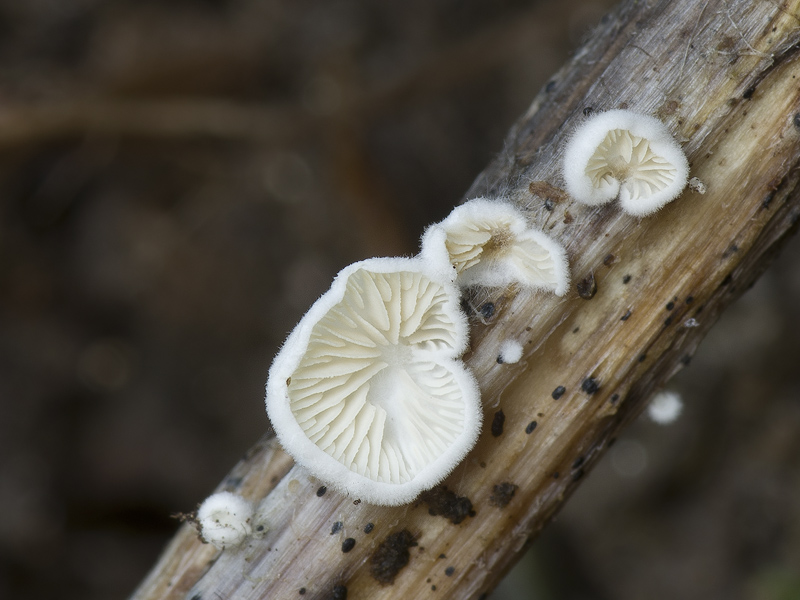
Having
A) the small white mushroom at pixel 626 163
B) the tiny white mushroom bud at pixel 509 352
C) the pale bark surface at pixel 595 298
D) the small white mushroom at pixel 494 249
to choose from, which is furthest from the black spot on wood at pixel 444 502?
the small white mushroom at pixel 626 163

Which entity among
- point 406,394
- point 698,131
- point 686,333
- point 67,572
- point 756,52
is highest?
point 756,52

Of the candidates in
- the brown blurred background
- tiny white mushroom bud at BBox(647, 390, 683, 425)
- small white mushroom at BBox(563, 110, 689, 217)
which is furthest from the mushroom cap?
the brown blurred background

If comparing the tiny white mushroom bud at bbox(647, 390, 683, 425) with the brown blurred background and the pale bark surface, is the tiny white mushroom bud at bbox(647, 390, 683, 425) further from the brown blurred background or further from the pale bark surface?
the brown blurred background

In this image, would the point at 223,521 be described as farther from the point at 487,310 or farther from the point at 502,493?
the point at 487,310

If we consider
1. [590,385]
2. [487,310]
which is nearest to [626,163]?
[487,310]

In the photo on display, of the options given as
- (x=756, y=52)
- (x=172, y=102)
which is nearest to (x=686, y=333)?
(x=756, y=52)

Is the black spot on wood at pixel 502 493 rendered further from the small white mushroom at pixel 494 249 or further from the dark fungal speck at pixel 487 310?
the small white mushroom at pixel 494 249

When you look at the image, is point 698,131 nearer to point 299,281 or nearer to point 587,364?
point 587,364
